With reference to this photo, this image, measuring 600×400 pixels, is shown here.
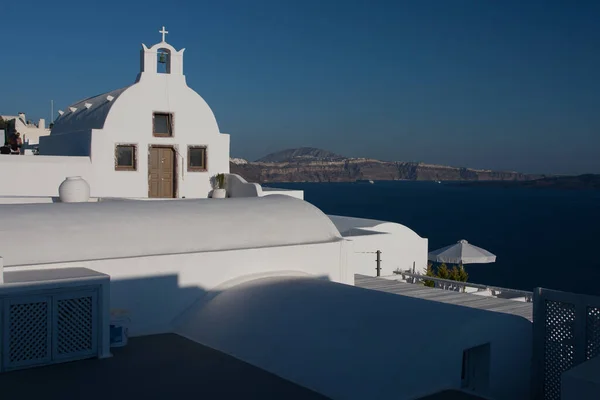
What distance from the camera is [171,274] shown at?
37.1 feet

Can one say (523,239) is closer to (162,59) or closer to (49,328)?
(162,59)

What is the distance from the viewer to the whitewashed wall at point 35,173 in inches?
766

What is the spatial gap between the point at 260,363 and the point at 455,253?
17.1 metres

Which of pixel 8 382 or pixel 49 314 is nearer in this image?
pixel 8 382

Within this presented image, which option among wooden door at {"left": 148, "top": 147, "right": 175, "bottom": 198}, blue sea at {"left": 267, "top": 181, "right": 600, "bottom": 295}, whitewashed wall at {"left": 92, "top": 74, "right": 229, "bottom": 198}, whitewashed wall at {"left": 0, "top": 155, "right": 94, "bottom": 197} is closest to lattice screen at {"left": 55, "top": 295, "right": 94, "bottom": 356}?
whitewashed wall at {"left": 0, "top": 155, "right": 94, "bottom": 197}

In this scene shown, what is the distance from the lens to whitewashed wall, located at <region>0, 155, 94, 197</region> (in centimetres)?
1945

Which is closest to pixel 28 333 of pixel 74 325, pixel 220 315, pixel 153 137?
pixel 74 325

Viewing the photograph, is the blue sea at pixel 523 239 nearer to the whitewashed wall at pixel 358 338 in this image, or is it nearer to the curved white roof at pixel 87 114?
the curved white roof at pixel 87 114

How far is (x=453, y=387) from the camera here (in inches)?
363

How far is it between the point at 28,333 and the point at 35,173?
11.8 meters

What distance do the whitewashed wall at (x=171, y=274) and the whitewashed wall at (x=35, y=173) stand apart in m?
9.94

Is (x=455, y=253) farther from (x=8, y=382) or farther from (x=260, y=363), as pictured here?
(x=8, y=382)

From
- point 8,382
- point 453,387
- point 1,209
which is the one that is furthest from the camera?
point 1,209

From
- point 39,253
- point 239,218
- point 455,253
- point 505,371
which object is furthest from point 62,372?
point 455,253
